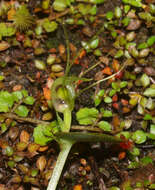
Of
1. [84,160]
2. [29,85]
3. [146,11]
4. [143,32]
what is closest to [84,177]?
[84,160]

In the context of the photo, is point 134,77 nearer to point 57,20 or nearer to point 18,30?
point 57,20

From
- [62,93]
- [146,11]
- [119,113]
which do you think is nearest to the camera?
[62,93]

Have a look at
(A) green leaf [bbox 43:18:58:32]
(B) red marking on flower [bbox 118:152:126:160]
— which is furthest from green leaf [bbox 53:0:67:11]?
(B) red marking on flower [bbox 118:152:126:160]

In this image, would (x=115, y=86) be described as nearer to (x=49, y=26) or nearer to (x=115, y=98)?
(x=115, y=98)

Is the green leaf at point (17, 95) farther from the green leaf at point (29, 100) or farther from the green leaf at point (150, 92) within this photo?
the green leaf at point (150, 92)

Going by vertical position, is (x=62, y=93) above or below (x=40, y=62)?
below

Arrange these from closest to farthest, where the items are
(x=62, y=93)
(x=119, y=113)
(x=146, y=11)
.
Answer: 1. (x=62, y=93)
2. (x=119, y=113)
3. (x=146, y=11)

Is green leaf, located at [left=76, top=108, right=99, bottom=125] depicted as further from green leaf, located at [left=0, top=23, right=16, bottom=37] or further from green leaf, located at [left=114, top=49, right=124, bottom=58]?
green leaf, located at [left=0, top=23, right=16, bottom=37]

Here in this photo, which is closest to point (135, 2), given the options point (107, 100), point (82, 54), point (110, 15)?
point (110, 15)
